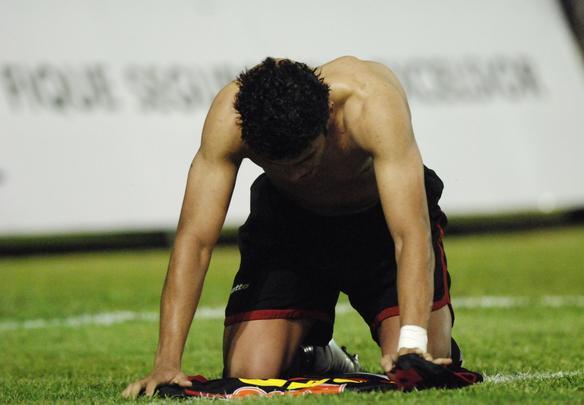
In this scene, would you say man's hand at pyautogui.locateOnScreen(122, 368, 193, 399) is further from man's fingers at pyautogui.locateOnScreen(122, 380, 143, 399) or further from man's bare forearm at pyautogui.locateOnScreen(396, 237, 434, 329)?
man's bare forearm at pyautogui.locateOnScreen(396, 237, 434, 329)

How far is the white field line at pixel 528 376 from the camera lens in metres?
5.41

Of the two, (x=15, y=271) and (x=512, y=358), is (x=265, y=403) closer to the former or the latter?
(x=512, y=358)

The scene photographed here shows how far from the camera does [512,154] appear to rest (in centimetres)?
1731

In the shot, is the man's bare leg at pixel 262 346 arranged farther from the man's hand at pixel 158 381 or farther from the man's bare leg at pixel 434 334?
the man's hand at pixel 158 381

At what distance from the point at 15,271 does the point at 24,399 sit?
9025mm

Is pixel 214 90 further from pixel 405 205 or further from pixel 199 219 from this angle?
pixel 405 205

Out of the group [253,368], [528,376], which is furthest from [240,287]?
[528,376]

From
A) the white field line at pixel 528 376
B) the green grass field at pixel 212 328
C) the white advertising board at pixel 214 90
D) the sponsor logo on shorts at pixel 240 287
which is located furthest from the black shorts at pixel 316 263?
the white advertising board at pixel 214 90

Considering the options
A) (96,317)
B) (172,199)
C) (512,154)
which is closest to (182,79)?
(172,199)

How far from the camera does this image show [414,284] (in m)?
4.59

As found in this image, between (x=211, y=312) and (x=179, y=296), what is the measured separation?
14.8 ft

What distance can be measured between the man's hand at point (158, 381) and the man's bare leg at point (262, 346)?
0.67 m

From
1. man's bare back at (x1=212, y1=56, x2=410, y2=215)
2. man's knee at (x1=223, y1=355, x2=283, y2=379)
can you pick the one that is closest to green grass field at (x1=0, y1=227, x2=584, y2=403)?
man's knee at (x1=223, y1=355, x2=283, y2=379)

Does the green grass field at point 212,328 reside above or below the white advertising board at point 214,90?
below
